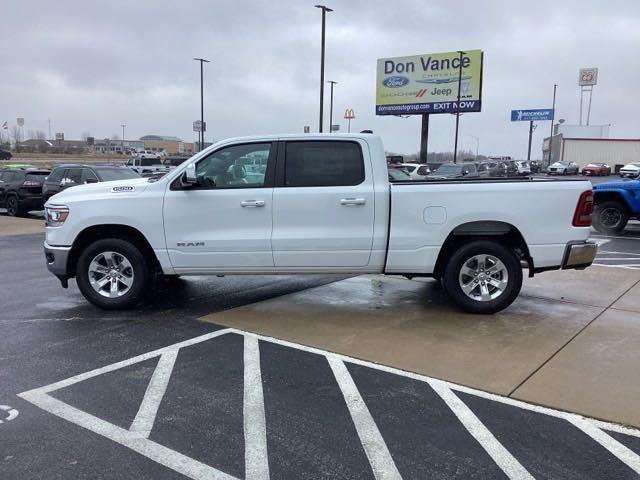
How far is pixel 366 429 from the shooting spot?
11.8ft

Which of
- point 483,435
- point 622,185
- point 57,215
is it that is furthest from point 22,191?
point 483,435

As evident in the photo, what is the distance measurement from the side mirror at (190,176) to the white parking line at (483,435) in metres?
3.24

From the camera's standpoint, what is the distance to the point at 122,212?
610cm

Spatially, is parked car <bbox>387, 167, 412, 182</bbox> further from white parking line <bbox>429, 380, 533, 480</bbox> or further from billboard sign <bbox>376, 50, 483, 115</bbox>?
billboard sign <bbox>376, 50, 483, 115</bbox>

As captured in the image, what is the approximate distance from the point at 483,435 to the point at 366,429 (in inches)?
29.2

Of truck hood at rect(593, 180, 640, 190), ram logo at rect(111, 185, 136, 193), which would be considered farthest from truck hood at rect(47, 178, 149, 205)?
truck hood at rect(593, 180, 640, 190)

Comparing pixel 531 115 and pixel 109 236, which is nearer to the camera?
pixel 109 236

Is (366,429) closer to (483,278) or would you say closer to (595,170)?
(483,278)

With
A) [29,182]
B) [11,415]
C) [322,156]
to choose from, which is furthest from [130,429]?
[29,182]

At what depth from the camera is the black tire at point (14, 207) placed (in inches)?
706

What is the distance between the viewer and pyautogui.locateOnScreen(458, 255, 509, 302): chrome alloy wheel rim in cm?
610

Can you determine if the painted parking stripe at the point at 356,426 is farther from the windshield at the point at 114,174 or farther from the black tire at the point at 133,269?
the windshield at the point at 114,174

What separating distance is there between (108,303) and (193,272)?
1.06 m

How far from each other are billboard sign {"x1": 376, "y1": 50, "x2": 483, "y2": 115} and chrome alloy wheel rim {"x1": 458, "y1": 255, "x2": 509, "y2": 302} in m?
42.5
